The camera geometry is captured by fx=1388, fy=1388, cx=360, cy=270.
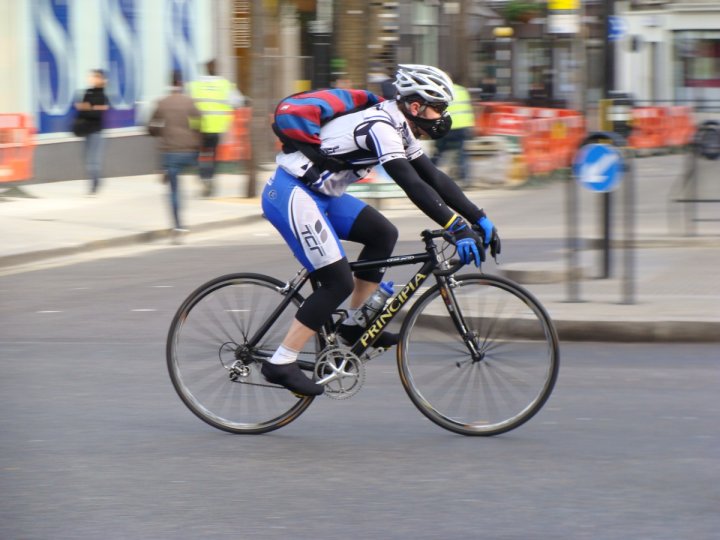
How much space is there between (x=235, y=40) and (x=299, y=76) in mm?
3595

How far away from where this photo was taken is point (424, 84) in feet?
18.9

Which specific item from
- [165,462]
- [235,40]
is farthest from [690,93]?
[165,462]

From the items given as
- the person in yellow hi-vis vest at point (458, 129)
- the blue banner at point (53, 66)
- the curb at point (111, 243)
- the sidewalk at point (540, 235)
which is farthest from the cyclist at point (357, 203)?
the blue banner at point (53, 66)

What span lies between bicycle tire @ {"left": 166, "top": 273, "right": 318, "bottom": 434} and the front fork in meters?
0.62

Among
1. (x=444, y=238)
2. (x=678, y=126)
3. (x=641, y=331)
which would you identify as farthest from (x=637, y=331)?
(x=678, y=126)

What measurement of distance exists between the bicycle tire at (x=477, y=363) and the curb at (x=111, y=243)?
8059mm

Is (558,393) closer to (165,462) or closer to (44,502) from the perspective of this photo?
(165,462)

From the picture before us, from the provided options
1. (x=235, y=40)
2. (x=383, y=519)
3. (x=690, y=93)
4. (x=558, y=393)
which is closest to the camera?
(x=383, y=519)

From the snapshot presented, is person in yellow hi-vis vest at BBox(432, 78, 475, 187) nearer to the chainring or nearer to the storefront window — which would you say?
the chainring

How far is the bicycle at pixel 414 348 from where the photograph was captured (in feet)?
19.4

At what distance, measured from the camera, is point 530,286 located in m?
10.3

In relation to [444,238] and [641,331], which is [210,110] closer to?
[641,331]

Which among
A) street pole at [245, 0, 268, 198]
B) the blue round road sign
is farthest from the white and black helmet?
street pole at [245, 0, 268, 198]

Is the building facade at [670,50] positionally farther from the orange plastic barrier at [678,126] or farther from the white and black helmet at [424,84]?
the white and black helmet at [424,84]
